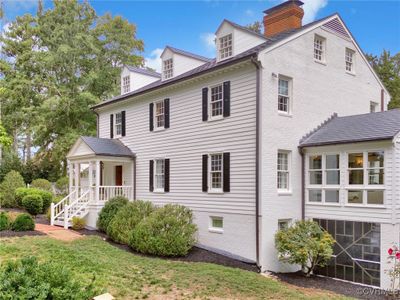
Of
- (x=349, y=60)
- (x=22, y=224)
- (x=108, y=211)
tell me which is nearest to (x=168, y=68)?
(x=108, y=211)

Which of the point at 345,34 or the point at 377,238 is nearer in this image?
the point at 377,238

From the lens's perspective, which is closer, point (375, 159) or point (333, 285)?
point (333, 285)

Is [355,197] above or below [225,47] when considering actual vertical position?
below

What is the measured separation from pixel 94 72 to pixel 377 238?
81.3 feet

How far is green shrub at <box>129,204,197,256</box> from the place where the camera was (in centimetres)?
1309

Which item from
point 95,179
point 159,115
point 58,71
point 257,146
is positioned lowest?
point 95,179

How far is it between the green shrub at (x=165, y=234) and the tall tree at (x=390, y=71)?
23.2m

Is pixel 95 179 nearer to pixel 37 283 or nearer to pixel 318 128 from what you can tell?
pixel 318 128

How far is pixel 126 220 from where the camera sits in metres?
15.0

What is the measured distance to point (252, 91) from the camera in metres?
13.2

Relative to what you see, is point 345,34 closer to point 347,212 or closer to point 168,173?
point 347,212

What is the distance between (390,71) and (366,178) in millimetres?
23066

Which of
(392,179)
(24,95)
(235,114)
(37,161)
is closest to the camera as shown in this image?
(392,179)

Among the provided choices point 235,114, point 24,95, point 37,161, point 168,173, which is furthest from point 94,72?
point 235,114
